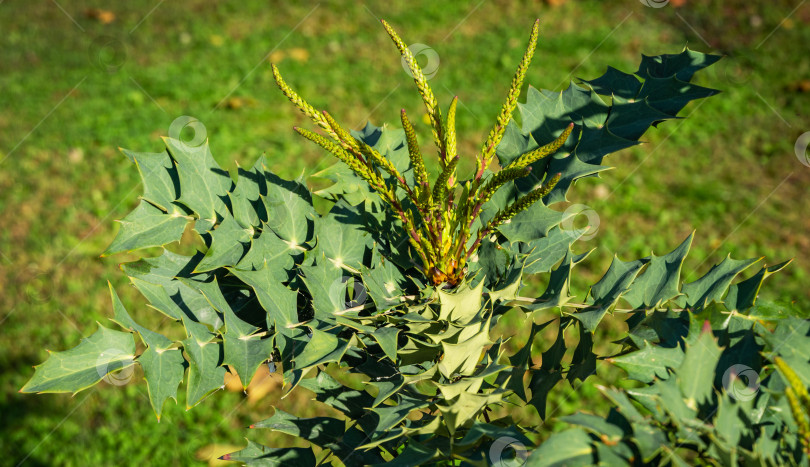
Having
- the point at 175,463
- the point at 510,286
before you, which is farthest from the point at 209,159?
Result: the point at 175,463

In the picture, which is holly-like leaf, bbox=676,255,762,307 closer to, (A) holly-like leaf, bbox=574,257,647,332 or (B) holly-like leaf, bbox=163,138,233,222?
(A) holly-like leaf, bbox=574,257,647,332

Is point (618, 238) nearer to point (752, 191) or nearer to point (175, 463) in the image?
point (752, 191)

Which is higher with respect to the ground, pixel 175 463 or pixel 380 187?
pixel 380 187

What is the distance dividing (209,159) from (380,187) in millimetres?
440

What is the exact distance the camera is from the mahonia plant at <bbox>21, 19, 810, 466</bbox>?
2.93 ft

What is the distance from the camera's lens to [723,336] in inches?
40.3

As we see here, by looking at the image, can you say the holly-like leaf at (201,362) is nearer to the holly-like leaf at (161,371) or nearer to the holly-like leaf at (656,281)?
the holly-like leaf at (161,371)
